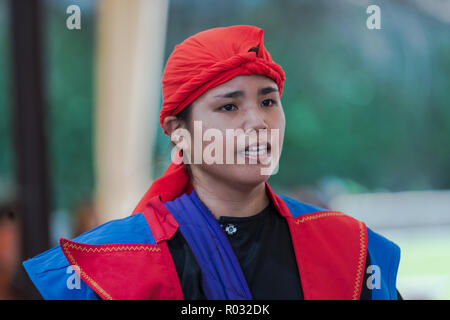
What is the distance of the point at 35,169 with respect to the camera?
1938 millimetres

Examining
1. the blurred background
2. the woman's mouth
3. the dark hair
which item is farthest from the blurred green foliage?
the woman's mouth

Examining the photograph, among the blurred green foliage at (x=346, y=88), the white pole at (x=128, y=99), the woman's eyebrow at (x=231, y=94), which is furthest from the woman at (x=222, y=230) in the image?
the white pole at (x=128, y=99)

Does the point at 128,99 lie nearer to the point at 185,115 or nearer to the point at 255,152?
the point at 185,115

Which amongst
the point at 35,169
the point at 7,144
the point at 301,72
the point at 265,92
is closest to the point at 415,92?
the point at 301,72

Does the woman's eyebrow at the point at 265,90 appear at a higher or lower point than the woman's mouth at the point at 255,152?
higher

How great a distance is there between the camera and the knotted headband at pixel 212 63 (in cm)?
75

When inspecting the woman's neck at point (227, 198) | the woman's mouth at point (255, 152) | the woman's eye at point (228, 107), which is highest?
the woman's eye at point (228, 107)

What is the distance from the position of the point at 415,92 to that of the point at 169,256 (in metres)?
1.37

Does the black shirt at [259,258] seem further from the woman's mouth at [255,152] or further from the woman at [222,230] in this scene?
the woman's mouth at [255,152]

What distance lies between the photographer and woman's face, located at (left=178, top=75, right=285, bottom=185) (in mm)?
763

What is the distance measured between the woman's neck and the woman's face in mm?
35

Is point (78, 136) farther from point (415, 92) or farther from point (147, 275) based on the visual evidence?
point (147, 275)

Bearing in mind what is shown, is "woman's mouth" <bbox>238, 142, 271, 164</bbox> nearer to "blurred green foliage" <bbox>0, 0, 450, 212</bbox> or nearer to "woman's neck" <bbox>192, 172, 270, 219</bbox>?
"woman's neck" <bbox>192, 172, 270, 219</bbox>

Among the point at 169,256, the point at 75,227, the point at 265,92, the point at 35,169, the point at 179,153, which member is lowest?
the point at 75,227
